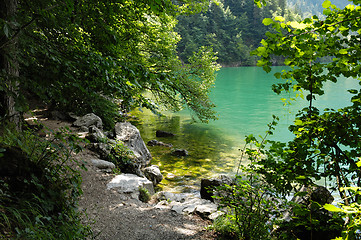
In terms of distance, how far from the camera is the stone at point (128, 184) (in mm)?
6687

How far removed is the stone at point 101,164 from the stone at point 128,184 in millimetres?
447

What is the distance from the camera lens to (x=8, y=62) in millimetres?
4324

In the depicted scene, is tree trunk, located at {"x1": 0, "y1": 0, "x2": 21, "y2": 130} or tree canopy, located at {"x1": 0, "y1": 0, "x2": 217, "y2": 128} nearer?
tree trunk, located at {"x1": 0, "y1": 0, "x2": 21, "y2": 130}

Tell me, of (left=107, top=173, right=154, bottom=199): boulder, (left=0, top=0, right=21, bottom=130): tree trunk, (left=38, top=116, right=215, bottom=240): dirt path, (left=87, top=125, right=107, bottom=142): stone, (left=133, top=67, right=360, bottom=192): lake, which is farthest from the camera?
(left=133, top=67, right=360, bottom=192): lake

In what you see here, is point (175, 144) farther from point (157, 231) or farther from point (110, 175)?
point (157, 231)

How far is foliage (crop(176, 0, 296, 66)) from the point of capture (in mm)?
81844

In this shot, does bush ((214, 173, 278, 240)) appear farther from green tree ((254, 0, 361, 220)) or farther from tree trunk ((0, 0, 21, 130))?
tree trunk ((0, 0, 21, 130))

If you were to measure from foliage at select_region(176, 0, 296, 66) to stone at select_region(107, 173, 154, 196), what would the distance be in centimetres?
6937

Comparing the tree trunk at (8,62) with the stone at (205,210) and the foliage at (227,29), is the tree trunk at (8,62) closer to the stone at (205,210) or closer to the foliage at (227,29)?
the stone at (205,210)

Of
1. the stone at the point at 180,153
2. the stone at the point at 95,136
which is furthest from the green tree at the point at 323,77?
the stone at the point at 180,153

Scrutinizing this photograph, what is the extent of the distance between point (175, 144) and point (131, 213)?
8.85 m

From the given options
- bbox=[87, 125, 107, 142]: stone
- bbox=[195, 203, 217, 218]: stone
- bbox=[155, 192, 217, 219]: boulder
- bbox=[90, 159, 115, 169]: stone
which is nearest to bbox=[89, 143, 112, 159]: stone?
bbox=[87, 125, 107, 142]: stone

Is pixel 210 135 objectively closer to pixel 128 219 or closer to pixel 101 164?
pixel 101 164

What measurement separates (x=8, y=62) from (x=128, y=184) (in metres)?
4.04
